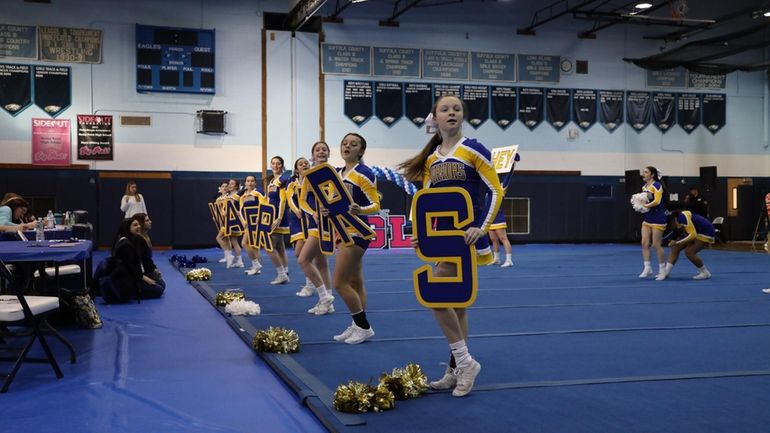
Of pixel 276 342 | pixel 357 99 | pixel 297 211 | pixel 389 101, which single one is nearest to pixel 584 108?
pixel 389 101

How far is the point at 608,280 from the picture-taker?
10.9 metres

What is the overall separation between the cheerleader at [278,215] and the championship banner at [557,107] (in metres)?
13.6

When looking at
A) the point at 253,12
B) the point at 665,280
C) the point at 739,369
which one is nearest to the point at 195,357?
the point at 739,369

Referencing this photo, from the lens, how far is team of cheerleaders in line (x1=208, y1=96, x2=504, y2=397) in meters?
3.98

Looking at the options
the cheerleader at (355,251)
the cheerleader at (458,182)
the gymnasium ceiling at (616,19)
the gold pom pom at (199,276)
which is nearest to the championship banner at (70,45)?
the gymnasium ceiling at (616,19)

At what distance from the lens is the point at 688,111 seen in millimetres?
23062

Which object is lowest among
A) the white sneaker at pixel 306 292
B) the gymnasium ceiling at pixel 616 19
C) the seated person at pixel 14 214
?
the white sneaker at pixel 306 292

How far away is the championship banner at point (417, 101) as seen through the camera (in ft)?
67.5

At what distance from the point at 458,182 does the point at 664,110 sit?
2107 cm

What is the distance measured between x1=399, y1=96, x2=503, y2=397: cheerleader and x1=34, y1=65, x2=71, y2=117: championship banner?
1665cm

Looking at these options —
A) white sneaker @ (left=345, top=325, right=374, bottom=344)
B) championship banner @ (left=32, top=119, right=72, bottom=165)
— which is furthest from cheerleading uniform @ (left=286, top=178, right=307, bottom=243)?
championship banner @ (left=32, top=119, right=72, bottom=165)

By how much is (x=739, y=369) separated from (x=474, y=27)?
1794 cm

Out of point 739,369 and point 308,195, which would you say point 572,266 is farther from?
point 739,369

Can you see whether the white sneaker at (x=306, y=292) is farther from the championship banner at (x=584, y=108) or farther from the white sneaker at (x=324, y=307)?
the championship banner at (x=584, y=108)
